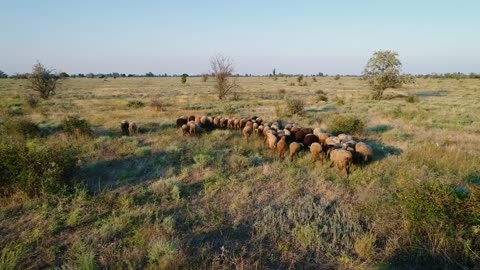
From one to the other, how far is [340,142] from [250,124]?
14.5ft

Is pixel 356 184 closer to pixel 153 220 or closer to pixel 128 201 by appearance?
pixel 153 220

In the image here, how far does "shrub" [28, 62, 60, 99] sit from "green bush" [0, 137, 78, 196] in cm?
2405

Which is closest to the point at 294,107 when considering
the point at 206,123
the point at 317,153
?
the point at 206,123

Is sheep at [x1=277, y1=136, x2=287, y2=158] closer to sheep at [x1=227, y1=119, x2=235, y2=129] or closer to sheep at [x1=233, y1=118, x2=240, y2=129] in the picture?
sheep at [x1=233, y1=118, x2=240, y2=129]

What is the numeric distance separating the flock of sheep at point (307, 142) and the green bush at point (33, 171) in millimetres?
6066

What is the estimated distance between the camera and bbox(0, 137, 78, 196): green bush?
20.8ft

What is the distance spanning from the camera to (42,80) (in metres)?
27.5

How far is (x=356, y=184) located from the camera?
7.02 m

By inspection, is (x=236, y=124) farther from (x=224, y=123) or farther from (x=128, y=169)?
(x=128, y=169)

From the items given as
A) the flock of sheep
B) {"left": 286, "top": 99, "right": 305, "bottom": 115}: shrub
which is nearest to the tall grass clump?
the flock of sheep

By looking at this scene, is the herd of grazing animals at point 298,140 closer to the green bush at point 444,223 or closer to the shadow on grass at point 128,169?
the green bush at point 444,223

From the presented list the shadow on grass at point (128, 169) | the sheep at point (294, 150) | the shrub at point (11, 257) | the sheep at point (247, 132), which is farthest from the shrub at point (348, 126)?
the shrub at point (11, 257)

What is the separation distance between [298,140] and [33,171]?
7.85 meters

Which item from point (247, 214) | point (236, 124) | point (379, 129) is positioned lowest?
point (247, 214)
